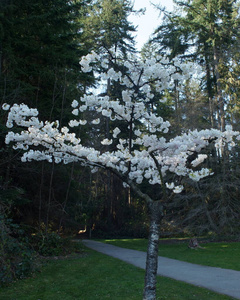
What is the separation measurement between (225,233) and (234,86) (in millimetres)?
9169

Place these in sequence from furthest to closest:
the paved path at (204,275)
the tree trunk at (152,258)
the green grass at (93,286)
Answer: the paved path at (204,275), the green grass at (93,286), the tree trunk at (152,258)

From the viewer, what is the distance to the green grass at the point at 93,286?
5.29 m

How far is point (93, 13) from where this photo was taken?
25125 mm

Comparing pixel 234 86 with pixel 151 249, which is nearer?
pixel 151 249

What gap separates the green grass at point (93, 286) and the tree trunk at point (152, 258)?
4.32 feet

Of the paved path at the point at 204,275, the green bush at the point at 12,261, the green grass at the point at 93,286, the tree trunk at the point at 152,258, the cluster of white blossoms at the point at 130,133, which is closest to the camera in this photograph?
the tree trunk at the point at 152,258

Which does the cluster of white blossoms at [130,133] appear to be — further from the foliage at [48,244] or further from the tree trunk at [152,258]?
the foliage at [48,244]

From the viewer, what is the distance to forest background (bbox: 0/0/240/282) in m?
10.1

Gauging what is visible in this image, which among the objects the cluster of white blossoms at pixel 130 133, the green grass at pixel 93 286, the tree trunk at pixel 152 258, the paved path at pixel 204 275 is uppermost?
the cluster of white blossoms at pixel 130 133

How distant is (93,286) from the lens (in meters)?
6.07

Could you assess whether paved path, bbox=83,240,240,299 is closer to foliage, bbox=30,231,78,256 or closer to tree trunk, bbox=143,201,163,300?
tree trunk, bbox=143,201,163,300

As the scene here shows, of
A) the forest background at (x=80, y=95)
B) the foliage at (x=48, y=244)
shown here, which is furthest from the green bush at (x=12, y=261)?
the foliage at (x=48, y=244)

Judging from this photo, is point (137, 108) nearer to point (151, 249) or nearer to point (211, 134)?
point (211, 134)

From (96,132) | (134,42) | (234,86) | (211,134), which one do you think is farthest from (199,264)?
(134,42)
